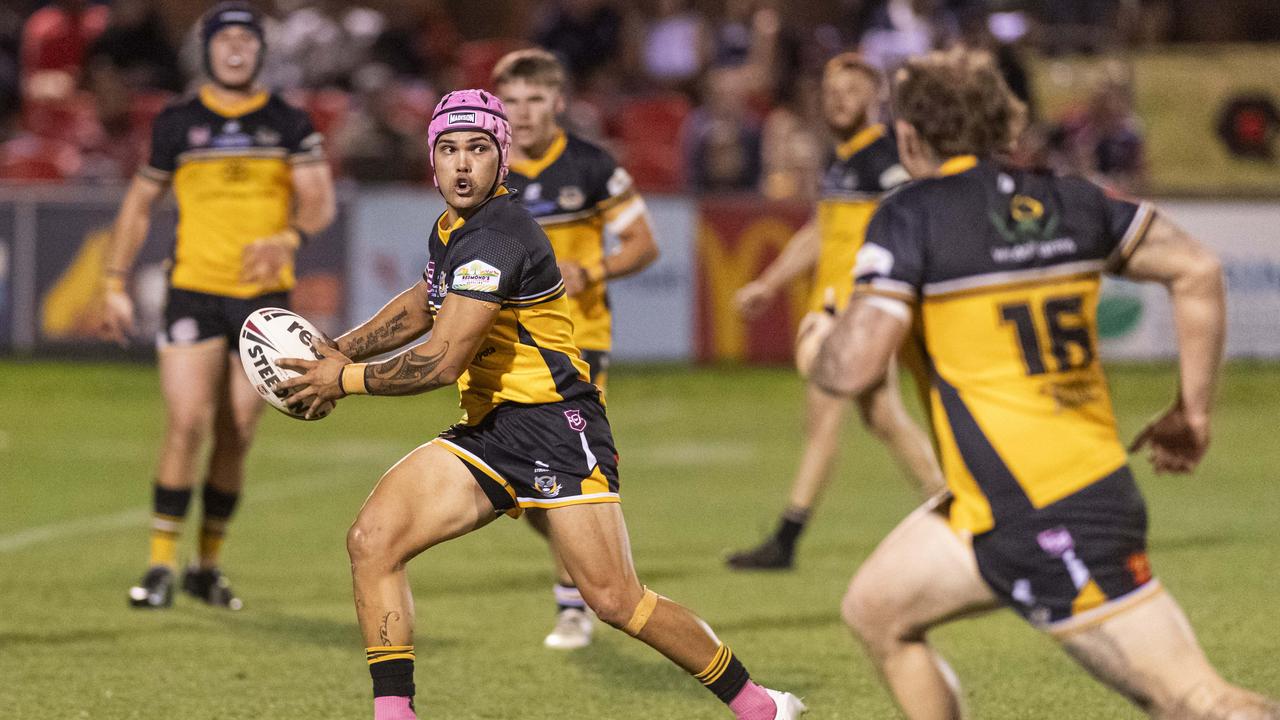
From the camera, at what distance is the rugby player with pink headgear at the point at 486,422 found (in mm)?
5637

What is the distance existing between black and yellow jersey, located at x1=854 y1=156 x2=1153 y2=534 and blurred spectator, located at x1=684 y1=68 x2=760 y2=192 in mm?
14559

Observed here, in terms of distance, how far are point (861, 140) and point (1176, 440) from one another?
16.7ft

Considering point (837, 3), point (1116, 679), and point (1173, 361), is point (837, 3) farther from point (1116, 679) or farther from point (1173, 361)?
point (1116, 679)

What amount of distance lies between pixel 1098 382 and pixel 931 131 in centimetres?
75

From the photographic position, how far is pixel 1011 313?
15.0 feet

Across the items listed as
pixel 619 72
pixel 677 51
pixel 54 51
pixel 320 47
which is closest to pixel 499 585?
pixel 320 47

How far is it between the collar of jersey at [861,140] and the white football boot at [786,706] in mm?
4337

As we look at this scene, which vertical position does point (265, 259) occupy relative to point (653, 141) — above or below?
above

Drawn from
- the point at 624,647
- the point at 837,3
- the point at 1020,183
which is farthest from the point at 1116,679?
the point at 837,3

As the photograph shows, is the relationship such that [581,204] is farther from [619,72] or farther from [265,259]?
[619,72]

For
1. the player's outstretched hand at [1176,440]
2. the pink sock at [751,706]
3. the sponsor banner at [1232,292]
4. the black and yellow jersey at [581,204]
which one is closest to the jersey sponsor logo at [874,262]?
the player's outstretched hand at [1176,440]

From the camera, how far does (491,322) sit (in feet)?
18.5

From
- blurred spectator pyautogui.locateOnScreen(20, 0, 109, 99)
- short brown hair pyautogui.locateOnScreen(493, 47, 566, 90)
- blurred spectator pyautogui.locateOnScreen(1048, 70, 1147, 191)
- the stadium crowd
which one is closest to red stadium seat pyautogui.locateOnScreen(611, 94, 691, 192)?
the stadium crowd

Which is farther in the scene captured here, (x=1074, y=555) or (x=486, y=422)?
(x=486, y=422)
